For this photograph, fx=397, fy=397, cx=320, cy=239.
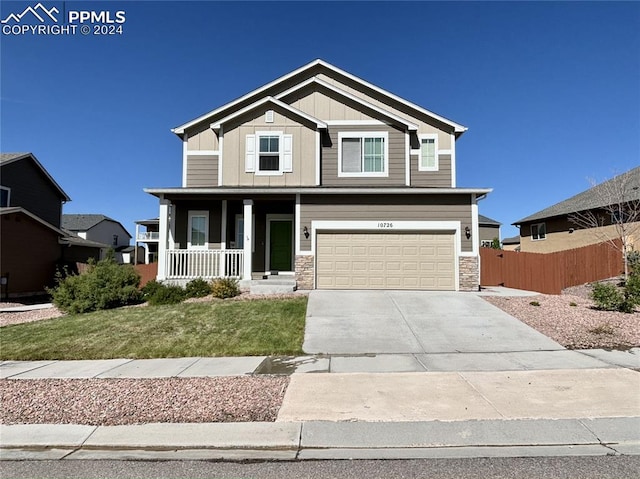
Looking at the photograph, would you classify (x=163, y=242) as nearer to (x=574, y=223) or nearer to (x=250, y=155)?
(x=250, y=155)

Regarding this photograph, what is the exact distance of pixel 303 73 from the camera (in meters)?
17.8

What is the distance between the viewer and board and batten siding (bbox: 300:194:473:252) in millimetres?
14258

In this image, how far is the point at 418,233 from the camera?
14328mm

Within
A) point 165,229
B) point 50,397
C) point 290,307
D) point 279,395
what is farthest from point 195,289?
point 279,395

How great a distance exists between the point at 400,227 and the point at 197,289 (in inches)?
291

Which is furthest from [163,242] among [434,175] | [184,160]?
[434,175]

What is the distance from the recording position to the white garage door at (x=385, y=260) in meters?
14.1

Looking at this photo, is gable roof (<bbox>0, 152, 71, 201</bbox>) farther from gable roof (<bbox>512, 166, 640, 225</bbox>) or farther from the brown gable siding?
gable roof (<bbox>512, 166, 640, 225</bbox>)

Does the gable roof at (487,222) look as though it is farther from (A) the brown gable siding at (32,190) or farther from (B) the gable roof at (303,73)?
(A) the brown gable siding at (32,190)

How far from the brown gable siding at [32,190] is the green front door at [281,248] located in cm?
1610

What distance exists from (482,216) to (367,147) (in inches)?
1401

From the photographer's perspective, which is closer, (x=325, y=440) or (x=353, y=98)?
(x=325, y=440)

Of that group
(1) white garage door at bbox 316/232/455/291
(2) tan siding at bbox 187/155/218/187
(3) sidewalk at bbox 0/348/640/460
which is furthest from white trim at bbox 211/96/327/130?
(3) sidewalk at bbox 0/348/640/460

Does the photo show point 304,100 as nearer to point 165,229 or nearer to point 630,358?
point 165,229
